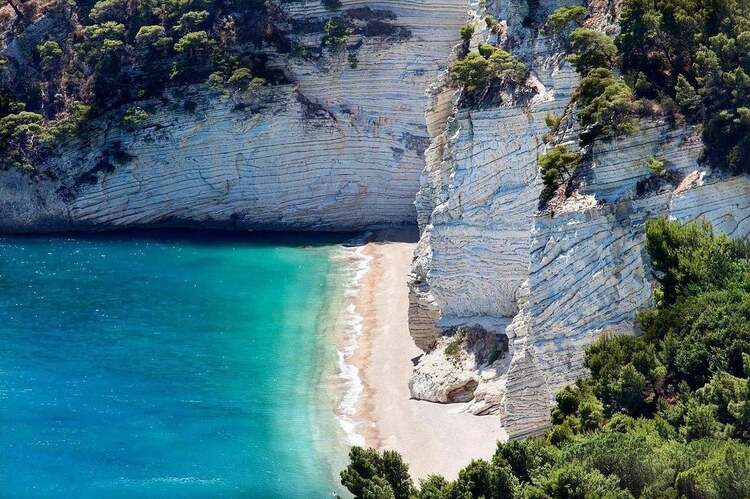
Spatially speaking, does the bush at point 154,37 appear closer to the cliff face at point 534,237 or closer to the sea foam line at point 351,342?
the sea foam line at point 351,342

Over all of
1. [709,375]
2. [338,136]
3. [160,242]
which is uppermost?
[709,375]

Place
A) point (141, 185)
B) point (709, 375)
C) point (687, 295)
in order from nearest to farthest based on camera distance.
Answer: point (709, 375) < point (687, 295) < point (141, 185)

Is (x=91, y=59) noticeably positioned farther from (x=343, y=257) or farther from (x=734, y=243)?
(x=734, y=243)

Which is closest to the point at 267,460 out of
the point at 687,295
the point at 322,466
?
the point at 322,466

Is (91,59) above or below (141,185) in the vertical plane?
above

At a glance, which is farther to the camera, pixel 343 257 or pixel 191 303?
pixel 343 257

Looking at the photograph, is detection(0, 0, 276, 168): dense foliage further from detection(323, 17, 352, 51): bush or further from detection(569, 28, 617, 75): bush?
detection(569, 28, 617, 75): bush

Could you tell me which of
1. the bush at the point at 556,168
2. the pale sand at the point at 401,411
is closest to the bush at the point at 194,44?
the pale sand at the point at 401,411

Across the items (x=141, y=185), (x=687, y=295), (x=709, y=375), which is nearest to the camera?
(x=709, y=375)
